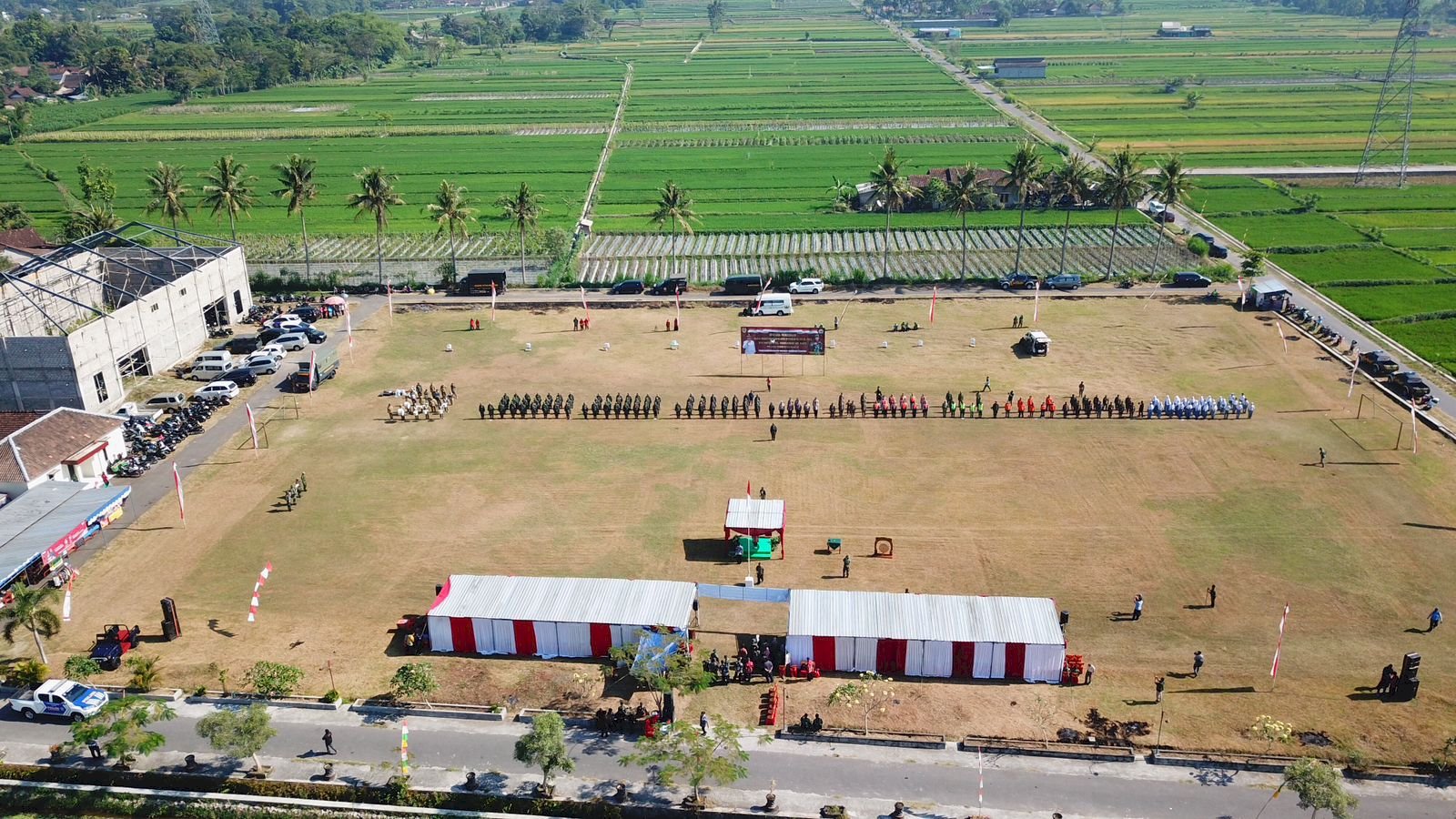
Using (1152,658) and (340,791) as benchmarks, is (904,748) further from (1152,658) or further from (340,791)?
(340,791)

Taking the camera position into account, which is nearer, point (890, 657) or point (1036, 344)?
point (890, 657)

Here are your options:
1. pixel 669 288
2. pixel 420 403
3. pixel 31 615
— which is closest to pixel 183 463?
pixel 420 403

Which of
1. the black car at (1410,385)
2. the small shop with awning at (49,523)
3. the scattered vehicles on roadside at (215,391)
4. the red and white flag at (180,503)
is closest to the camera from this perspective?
the small shop with awning at (49,523)

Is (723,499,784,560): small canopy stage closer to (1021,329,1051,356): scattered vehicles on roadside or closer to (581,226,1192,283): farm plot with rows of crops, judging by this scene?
(1021,329,1051,356): scattered vehicles on roadside

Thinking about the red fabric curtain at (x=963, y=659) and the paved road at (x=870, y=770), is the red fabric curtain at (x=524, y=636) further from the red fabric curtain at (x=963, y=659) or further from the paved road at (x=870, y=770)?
the red fabric curtain at (x=963, y=659)

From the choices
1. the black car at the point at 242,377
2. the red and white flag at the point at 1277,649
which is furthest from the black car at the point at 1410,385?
the black car at the point at 242,377

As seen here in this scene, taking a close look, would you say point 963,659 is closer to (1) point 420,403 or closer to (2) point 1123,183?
(1) point 420,403
